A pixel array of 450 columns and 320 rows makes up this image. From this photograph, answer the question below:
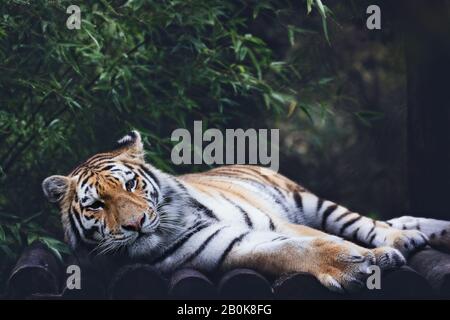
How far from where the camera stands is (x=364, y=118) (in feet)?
14.4

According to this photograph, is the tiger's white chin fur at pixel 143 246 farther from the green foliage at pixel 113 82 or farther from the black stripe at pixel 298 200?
the black stripe at pixel 298 200

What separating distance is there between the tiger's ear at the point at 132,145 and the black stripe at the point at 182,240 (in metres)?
0.39

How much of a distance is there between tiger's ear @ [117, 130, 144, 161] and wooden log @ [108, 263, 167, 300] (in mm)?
597

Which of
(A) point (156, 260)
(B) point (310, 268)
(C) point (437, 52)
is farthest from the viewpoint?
(C) point (437, 52)

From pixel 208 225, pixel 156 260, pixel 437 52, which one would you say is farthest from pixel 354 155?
pixel 156 260

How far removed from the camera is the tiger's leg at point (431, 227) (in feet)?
13.3

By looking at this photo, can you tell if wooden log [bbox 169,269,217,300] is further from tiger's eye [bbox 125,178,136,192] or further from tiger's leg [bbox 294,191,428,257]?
tiger's leg [bbox 294,191,428,257]

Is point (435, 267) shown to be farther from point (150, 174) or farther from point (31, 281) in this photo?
point (31, 281)

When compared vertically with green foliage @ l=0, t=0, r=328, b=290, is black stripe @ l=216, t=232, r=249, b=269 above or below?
below

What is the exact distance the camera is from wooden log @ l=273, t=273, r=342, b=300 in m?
3.39

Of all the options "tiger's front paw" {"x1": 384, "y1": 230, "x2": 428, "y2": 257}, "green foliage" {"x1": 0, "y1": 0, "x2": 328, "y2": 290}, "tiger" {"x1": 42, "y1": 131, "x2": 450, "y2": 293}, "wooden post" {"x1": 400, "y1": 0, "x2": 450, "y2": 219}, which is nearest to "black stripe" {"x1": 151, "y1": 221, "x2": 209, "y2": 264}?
"tiger" {"x1": 42, "y1": 131, "x2": 450, "y2": 293}

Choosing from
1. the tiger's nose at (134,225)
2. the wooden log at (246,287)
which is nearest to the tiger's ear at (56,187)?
the tiger's nose at (134,225)
